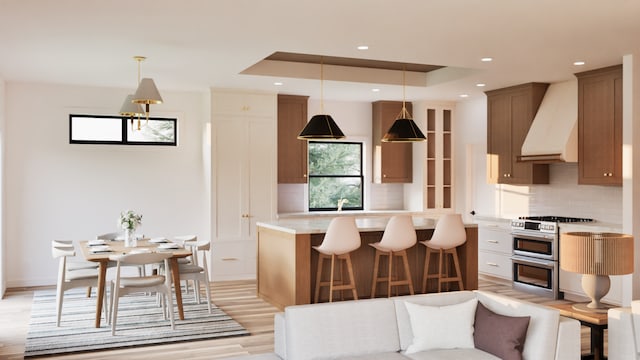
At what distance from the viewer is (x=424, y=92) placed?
9164 millimetres

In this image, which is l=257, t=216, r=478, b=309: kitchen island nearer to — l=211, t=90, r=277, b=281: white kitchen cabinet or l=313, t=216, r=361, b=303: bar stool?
l=313, t=216, r=361, b=303: bar stool

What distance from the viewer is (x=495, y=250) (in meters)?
8.56

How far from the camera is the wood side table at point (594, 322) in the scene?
4.23 m

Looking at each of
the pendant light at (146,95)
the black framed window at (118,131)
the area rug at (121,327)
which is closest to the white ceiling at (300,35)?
the pendant light at (146,95)

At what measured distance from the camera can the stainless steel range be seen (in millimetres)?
7480

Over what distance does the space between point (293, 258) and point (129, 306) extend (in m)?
1.97

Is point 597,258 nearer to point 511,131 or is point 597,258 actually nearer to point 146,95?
point 146,95

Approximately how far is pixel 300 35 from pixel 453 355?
9.70 ft

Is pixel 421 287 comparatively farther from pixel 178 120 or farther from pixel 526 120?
pixel 178 120

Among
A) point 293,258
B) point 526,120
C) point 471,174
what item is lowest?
point 293,258

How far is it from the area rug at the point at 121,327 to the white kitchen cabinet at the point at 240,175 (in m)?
1.65

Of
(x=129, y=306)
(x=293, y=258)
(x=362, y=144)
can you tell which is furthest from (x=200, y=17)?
(x=362, y=144)

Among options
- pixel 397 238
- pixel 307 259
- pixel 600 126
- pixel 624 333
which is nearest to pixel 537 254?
pixel 600 126

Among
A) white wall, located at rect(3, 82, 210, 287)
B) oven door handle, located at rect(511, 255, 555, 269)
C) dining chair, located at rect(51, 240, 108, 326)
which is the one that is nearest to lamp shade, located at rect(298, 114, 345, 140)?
white wall, located at rect(3, 82, 210, 287)
